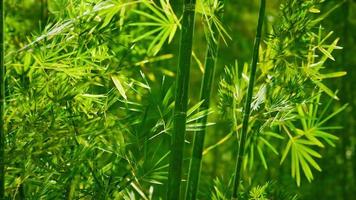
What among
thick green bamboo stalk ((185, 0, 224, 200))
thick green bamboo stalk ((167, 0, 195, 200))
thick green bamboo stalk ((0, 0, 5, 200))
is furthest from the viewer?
thick green bamboo stalk ((185, 0, 224, 200))

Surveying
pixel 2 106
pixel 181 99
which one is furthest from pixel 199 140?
pixel 2 106

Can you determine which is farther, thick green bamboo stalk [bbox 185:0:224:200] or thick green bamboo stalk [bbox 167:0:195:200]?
thick green bamboo stalk [bbox 185:0:224:200]

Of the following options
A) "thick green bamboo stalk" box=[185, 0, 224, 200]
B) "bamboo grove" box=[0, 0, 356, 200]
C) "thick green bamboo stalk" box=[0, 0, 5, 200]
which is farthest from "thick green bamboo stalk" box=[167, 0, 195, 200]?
"thick green bamboo stalk" box=[0, 0, 5, 200]

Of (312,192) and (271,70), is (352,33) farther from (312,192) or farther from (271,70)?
(271,70)

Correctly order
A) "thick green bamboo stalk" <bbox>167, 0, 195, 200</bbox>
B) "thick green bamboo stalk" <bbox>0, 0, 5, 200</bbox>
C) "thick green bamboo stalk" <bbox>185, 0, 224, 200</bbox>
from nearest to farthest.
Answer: "thick green bamboo stalk" <bbox>0, 0, 5, 200</bbox>, "thick green bamboo stalk" <bbox>167, 0, 195, 200</bbox>, "thick green bamboo stalk" <bbox>185, 0, 224, 200</bbox>

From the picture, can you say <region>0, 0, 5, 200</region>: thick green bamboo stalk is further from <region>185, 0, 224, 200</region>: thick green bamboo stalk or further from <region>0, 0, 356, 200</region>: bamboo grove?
<region>185, 0, 224, 200</region>: thick green bamboo stalk

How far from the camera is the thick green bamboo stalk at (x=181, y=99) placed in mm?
1547

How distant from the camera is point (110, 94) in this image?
1.72 m

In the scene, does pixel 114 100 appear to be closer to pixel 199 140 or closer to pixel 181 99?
pixel 181 99

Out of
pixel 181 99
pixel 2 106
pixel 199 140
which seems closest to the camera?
pixel 2 106

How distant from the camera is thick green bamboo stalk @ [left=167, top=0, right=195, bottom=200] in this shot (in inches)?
60.9

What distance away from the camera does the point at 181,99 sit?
1.56 metres

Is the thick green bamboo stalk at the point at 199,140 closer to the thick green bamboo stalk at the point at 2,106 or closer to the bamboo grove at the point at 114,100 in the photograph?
the bamboo grove at the point at 114,100

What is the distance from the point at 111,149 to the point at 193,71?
8.86 feet
